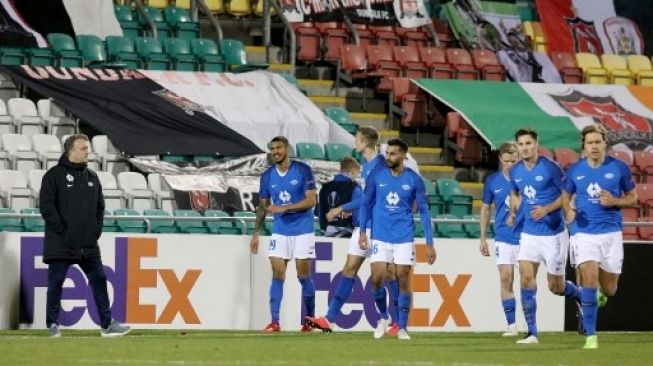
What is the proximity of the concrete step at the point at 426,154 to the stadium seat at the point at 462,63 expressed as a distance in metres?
2.35

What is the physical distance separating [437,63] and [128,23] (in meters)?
5.43

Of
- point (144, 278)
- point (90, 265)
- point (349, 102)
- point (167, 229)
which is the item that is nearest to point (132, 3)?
point (349, 102)

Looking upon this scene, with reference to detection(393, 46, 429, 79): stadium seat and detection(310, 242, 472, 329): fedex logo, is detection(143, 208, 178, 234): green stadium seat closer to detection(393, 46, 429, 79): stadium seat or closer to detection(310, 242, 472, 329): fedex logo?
detection(310, 242, 472, 329): fedex logo

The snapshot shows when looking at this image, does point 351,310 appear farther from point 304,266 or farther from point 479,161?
point 479,161

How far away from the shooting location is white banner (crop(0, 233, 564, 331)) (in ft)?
59.1

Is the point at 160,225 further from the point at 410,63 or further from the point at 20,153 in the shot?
the point at 410,63

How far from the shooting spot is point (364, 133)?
17.2 meters

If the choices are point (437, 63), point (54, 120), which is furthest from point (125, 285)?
point (437, 63)

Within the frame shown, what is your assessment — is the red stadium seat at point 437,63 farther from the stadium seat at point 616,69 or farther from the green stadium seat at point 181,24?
the green stadium seat at point 181,24

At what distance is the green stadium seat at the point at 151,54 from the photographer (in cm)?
2669

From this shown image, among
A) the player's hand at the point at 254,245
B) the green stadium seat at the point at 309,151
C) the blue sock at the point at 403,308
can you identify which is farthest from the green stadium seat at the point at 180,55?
the blue sock at the point at 403,308

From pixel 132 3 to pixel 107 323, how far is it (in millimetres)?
12978

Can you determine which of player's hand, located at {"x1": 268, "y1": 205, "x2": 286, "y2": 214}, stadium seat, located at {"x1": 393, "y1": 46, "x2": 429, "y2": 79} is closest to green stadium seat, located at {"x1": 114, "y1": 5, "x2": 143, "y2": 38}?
stadium seat, located at {"x1": 393, "y1": 46, "x2": 429, "y2": 79}

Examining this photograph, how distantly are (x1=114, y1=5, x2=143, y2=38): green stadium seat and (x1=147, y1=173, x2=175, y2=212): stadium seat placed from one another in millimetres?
4653
